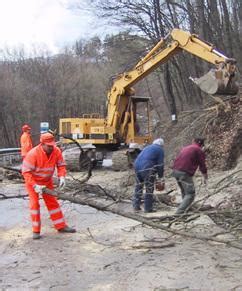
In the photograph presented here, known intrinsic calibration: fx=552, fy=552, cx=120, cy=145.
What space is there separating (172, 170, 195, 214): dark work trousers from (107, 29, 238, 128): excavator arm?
481cm

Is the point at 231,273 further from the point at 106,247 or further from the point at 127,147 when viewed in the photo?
the point at 127,147

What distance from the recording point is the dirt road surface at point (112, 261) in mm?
6203

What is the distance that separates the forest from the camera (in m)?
25.4

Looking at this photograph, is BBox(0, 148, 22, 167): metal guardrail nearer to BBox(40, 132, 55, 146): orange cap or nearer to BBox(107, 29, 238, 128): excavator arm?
BBox(107, 29, 238, 128): excavator arm

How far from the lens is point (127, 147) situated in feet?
66.3

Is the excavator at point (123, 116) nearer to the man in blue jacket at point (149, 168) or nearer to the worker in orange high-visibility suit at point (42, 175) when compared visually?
the man in blue jacket at point (149, 168)

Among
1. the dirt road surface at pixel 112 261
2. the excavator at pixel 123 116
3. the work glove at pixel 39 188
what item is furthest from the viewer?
the excavator at pixel 123 116

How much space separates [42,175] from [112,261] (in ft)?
7.64

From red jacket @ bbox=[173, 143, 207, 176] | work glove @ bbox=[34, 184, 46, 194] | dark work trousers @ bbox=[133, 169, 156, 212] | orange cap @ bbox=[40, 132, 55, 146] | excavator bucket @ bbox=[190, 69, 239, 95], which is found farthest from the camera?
excavator bucket @ bbox=[190, 69, 239, 95]

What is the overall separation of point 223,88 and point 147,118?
261 inches

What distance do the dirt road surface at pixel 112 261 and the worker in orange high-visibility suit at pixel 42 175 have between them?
271 mm

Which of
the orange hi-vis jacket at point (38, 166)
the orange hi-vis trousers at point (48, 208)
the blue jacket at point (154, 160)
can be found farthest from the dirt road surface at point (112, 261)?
the blue jacket at point (154, 160)

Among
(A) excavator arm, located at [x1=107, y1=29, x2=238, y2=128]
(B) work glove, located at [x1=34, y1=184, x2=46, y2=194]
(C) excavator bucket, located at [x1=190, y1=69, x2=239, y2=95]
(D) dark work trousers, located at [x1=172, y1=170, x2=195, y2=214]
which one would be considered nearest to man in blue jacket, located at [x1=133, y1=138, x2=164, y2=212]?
(D) dark work trousers, located at [x1=172, y1=170, x2=195, y2=214]

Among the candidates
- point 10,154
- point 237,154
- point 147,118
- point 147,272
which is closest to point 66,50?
point 10,154
